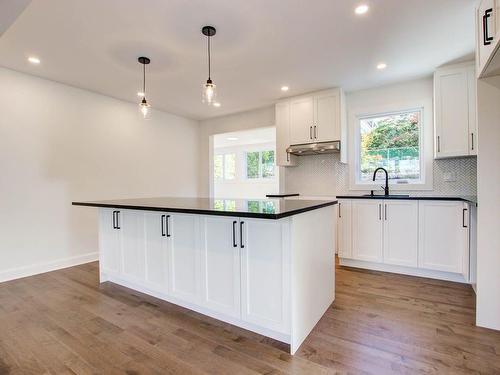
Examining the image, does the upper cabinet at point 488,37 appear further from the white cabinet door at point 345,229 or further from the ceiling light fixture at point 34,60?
the ceiling light fixture at point 34,60

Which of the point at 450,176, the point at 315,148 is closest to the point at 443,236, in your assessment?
the point at 450,176

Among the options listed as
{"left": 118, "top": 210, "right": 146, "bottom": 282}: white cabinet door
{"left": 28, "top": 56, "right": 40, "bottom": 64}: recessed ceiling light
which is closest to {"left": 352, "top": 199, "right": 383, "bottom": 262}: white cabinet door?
{"left": 118, "top": 210, "right": 146, "bottom": 282}: white cabinet door

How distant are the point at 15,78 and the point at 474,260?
5847mm

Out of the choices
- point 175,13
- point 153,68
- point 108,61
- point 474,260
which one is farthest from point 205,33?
point 474,260

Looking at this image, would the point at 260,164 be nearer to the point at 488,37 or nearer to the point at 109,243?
the point at 109,243

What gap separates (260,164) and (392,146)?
5.41 m

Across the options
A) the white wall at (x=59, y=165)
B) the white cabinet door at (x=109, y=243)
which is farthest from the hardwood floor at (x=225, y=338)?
the white wall at (x=59, y=165)

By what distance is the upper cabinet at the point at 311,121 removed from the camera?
392 centimetres

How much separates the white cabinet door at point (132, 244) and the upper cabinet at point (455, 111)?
3.64 m

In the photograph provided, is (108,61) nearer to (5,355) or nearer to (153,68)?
(153,68)

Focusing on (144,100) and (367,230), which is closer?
(144,100)

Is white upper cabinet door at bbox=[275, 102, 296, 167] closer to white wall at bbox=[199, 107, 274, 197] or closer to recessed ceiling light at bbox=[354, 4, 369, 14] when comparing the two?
white wall at bbox=[199, 107, 274, 197]

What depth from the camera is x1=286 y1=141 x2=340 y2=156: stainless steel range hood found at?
3.91 m

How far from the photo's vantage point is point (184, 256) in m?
2.32
